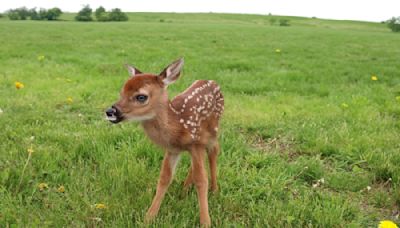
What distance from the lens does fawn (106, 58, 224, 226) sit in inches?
119

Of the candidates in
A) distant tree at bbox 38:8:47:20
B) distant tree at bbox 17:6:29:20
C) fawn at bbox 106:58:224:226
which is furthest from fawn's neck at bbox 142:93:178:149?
distant tree at bbox 38:8:47:20

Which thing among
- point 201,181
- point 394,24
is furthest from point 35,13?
point 201,181

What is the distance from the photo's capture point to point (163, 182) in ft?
11.6

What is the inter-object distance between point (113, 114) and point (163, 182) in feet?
2.90

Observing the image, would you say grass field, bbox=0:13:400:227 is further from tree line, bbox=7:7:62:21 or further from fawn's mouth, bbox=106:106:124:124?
tree line, bbox=7:7:62:21

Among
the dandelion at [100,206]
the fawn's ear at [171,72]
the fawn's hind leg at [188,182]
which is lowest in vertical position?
the dandelion at [100,206]

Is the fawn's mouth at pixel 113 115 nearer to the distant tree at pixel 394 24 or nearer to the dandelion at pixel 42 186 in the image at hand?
the dandelion at pixel 42 186

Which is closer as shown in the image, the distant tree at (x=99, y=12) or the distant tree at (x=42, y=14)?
the distant tree at (x=99, y=12)

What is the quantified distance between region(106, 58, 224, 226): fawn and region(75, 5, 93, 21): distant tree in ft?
199

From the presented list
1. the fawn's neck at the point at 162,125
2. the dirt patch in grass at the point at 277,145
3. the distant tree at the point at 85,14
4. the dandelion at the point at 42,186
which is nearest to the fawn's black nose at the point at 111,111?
the fawn's neck at the point at 162,125

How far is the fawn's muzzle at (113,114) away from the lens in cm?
292

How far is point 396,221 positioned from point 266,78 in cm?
675

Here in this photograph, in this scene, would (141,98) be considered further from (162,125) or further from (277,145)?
(277,145)

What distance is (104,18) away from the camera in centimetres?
5897
